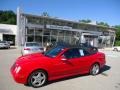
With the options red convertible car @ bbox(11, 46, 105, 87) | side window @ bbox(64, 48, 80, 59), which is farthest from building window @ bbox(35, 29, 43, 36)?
side window @ bbox(64, 48, 80, 59)

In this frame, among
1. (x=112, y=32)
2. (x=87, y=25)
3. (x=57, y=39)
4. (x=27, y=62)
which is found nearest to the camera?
(x=27, y=62)

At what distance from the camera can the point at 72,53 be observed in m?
7.63

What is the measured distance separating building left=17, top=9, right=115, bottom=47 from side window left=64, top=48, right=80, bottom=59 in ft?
73.4

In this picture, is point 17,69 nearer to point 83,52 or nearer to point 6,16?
point 83,52

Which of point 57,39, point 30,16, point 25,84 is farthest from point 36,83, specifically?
point 57,39

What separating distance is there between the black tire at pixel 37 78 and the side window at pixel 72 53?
1366mm

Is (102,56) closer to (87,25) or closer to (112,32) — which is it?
(87,25)

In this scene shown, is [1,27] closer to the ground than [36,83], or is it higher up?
higher up

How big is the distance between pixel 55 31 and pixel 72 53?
25.4 m

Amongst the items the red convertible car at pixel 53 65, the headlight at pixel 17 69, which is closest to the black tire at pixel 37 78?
the red convertible car at pixel 53 65

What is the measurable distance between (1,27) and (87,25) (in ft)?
62.7

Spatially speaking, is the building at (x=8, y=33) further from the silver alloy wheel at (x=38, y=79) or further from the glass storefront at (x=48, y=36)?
the silver alloy wheel at (x=38, y=79)

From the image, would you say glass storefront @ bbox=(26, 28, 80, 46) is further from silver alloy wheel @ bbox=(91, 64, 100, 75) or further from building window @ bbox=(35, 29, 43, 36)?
silver alloy wheel @ bbox=(91, 64, 100, 75)

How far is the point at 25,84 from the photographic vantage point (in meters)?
6.57
